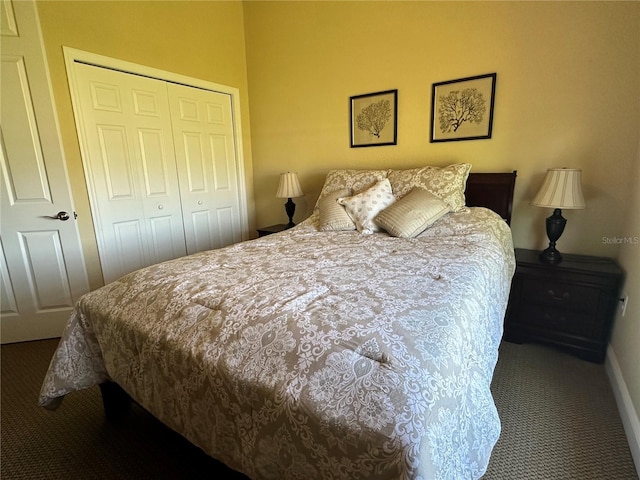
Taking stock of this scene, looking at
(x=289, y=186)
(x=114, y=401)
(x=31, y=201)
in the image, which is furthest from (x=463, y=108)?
(x=31, y=201)

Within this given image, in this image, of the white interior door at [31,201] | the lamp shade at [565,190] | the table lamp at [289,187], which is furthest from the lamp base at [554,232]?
the white interior door at [31,201]

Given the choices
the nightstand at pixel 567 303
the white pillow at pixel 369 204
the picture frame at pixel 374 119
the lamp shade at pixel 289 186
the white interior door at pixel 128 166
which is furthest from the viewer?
the lamp shade at pixel 289 186

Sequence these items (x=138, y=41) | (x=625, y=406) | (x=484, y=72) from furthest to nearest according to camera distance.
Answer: (x=138, y=41), (x=484, y=72), (x=625, y=406)

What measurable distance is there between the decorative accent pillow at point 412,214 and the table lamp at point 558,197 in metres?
0.59

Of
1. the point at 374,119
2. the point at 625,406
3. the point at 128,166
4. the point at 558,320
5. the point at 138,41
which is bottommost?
the point at 625,406

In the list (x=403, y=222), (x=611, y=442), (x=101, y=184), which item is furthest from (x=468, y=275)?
(x=101, y=184)

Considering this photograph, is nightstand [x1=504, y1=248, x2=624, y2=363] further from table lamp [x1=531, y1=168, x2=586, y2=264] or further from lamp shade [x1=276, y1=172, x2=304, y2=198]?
lamp shade [x1=276, y1=172, x2=304, y2=198]

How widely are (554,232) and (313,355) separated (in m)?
2.04

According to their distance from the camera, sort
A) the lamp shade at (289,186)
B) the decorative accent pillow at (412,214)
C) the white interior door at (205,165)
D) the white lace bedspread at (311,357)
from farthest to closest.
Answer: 1. the lamp shade at (289,186)
2. the white interior door at (205,165)
3. the decorative accent pillow at (412,214)
4. the white lace bedspread at (311,357)

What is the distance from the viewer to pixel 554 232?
210 centimetres

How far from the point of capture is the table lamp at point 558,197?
77.0 inches

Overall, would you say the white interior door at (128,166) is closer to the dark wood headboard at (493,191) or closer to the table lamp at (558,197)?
the dark wood headboard at (493,191)

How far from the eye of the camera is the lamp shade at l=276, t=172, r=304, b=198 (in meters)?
3.15

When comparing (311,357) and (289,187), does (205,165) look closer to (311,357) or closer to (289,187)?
(289,187)
